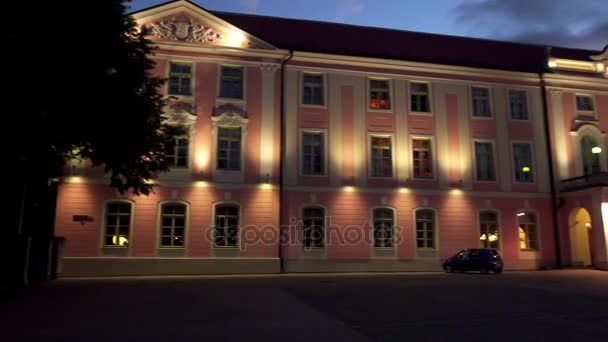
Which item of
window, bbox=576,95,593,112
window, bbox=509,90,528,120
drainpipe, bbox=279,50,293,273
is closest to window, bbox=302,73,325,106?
drainpipe, bbox=279,50,293,273

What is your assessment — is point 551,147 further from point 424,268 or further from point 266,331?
point 266,331

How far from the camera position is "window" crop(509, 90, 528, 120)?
103ft

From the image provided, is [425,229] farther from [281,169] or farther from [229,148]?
[229,148]

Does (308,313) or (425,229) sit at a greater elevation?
(425,229)

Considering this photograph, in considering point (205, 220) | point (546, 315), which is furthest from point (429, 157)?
point (546, 315)

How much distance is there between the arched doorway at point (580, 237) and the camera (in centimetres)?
2992

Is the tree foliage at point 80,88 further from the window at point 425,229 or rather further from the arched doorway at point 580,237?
the arched doorway at point 580,237

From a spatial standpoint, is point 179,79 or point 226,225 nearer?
point 226,225

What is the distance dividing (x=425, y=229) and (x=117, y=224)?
15432 millimetres

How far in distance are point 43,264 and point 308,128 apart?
539 inches

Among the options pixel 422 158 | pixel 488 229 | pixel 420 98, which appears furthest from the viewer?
pixel 420 98

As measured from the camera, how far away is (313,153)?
27891mm

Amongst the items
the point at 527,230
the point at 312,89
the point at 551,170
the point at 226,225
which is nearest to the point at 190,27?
the point at 312,89

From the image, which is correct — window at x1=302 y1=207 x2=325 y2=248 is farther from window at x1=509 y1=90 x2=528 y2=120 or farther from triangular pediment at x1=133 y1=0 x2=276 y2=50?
window at x1=509 y1=90 x2=528 y2=120
